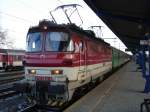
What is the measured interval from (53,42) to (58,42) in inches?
8.0

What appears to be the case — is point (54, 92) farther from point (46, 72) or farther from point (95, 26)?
point (95, 26)

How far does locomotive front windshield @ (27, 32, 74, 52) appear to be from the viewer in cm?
1347

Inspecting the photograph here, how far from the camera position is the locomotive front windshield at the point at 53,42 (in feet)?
44.2

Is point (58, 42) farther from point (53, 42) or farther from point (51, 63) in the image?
point (51, 63)

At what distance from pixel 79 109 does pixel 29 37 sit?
137 inches

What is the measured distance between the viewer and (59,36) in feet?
44.6

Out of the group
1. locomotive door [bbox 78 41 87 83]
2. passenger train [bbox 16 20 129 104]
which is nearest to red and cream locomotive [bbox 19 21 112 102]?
passenger train [bbox 16 20 129 104]

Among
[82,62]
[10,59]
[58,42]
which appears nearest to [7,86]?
[82,62]

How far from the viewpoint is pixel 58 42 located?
532 inches

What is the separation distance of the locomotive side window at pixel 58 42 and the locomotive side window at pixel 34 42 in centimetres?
34

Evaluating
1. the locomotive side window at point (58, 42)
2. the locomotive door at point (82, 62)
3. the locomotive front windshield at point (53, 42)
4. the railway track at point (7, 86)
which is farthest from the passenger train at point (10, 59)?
the locomotive side window at point (58, 42)

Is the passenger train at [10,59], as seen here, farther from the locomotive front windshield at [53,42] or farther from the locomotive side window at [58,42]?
the locomotive side window at [58,42]

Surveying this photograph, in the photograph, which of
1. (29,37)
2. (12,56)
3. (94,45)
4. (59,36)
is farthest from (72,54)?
(12,56)

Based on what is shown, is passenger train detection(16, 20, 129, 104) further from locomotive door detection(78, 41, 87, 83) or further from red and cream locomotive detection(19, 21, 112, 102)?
locomotive door detection(78, 41, 87, 83)
